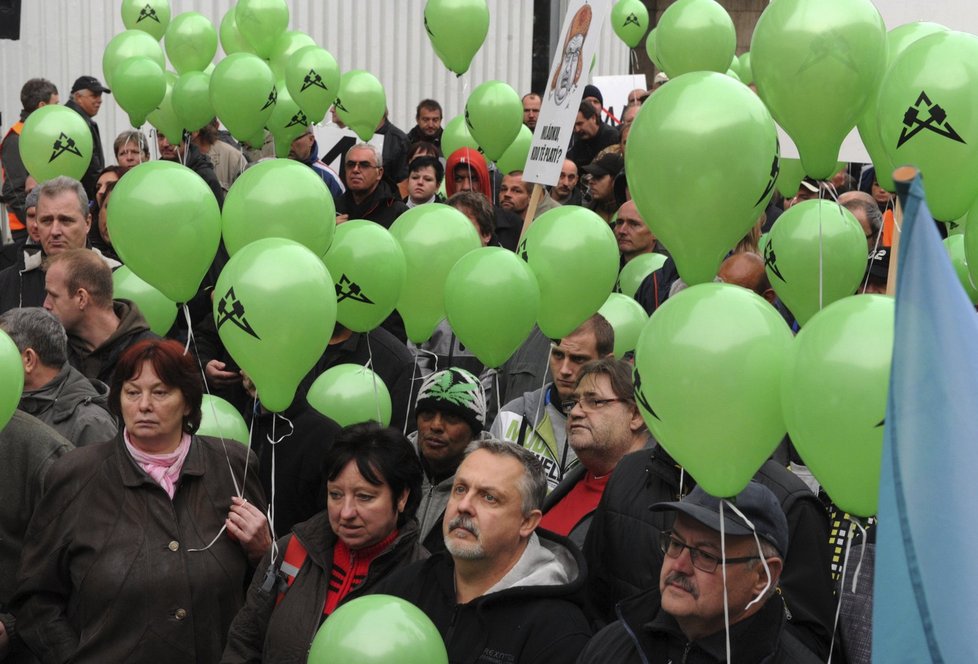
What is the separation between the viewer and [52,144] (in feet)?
22.4

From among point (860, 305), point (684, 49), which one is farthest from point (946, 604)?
point (684, 49)

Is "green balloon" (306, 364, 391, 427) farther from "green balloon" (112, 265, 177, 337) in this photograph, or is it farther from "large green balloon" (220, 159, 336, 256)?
"green balloon" (112, 265, 177, 337)

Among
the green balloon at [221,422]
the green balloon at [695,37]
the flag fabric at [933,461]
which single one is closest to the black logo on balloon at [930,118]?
the flag fabric at [933,461]

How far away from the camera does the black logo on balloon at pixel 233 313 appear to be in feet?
12.1

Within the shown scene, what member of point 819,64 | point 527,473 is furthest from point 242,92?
point 819,64

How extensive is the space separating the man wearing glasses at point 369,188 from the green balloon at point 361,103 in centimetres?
71

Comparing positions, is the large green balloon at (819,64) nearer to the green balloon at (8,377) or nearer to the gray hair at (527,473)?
the gray hair at (527,473)

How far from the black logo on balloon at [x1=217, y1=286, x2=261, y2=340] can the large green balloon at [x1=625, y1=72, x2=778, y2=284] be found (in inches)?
46.8

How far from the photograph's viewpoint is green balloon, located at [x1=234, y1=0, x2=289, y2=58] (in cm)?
804

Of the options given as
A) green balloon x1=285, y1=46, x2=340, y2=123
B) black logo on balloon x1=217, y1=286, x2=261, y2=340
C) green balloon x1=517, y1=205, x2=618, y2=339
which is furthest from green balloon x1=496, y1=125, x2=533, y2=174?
black logo on balloon x1=217, y1=286, x2=261, y2=340

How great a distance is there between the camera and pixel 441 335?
5.68 m

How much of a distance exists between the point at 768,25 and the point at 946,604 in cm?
172

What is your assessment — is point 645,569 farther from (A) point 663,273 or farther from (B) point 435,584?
(A) point 663,273

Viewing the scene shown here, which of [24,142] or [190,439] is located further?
[24,142]
